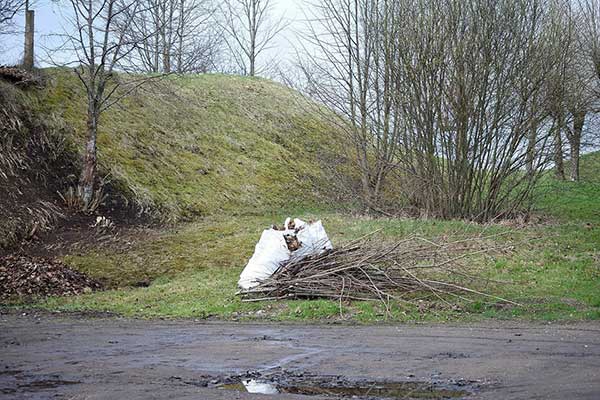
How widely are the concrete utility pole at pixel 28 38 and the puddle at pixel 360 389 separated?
2366 centimetres

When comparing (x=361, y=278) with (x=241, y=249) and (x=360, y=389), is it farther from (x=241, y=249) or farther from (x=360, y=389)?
(x=360, y=389)

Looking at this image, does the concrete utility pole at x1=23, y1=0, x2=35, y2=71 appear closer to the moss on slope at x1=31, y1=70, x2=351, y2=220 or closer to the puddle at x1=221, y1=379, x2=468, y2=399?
the moss on slope at x1=31, y1=70, x2=351, y2=220

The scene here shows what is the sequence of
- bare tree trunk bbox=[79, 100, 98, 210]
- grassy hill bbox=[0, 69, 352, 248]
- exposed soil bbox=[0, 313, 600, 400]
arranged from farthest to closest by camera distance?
1. grassy hill bbox=[0, 69, 352, 248]
2. bare tree trunk bbox=[79, 100, 98, 210]
3. exposed soil bbox=[0, 313, 600, 400]

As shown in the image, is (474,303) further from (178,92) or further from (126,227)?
(178,92)

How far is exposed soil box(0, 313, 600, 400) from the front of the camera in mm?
7535

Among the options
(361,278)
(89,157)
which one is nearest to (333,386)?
(361,278)

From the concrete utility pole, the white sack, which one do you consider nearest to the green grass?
the white sack

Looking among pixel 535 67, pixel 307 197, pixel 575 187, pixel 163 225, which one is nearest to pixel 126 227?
pixel 163 225

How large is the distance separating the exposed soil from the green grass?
1.22 metres

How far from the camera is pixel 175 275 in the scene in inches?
733

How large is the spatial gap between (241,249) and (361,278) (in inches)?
244

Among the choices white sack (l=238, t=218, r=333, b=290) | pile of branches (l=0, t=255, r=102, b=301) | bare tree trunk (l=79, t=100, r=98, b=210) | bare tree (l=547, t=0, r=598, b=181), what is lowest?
pile of branches (l=0, t=255, r=102, b=301)

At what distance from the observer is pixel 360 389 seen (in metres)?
7.67

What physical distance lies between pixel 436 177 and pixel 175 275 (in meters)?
10.6
